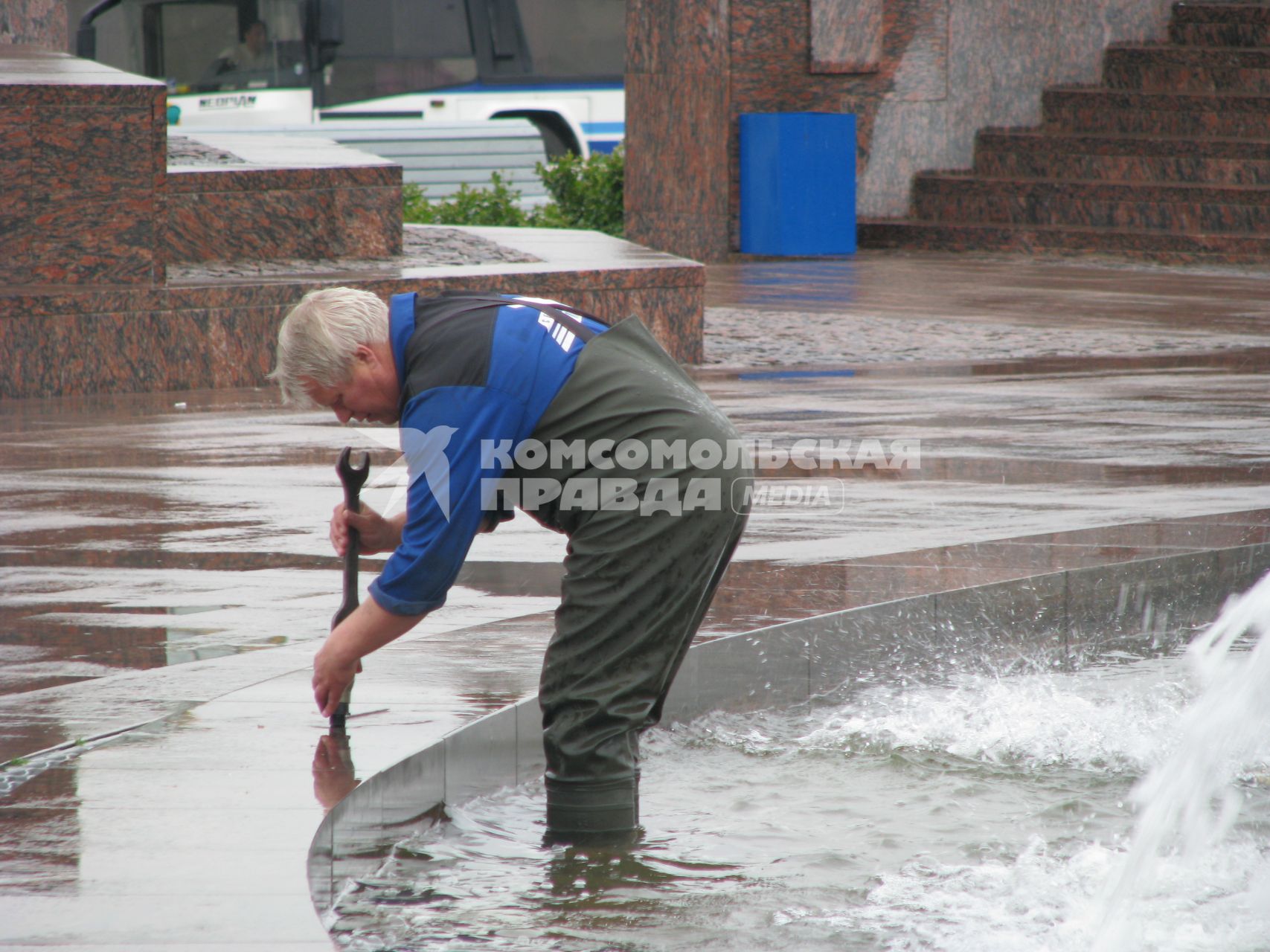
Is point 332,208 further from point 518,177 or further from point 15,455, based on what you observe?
point 518,177

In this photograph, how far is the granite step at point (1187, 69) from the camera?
1966 cm

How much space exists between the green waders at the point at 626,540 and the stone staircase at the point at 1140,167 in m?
15.4

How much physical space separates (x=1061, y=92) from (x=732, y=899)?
18.1 meters

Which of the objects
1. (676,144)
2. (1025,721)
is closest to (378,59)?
(676,144)

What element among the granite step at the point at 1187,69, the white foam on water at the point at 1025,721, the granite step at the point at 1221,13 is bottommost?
the white foam on water at the point at 1025,721

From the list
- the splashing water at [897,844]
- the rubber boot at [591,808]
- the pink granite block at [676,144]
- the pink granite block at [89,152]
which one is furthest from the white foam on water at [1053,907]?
the pink granite block at [676,144]

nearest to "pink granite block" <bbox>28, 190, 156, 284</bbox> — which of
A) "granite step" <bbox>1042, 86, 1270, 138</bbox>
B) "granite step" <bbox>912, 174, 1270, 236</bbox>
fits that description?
"granite step" <bbox>912, 174, 1270, 236</bbox>

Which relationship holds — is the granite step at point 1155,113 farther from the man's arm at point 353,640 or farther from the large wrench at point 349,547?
the man's arm at point 353,640

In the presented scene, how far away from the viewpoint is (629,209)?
1875 centimetres

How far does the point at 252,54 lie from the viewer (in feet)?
76.5

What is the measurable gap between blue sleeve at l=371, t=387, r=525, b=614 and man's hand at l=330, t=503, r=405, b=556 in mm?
370

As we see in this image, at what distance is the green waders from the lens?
12.1 ft

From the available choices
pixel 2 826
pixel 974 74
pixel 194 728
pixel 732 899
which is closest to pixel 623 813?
pixel 732 899

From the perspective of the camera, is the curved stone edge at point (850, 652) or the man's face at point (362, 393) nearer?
the man's face at point (362, 393)
